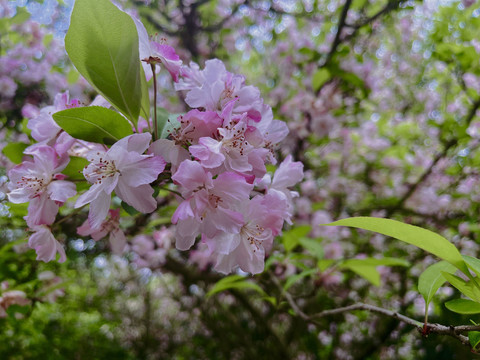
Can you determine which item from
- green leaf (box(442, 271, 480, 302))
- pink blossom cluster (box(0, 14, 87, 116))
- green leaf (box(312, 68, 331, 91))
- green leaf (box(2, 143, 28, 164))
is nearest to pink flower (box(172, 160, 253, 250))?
green leaf (box(442, 271, 480, 302))

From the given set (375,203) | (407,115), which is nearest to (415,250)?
(375,203)

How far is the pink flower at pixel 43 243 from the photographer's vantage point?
0.72m

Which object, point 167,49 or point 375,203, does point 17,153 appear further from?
point 375,203

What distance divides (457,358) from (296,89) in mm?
1914

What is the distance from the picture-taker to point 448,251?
0.51m

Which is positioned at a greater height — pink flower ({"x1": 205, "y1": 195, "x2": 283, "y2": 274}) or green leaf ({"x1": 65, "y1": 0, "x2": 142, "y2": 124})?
green leaf ({"x1": 65, "y1": 0, "x2": 142, "y2": 124})

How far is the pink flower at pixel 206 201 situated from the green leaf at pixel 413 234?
193 mm

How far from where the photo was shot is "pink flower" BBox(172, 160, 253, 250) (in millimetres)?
605

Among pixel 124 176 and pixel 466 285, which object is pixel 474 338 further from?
pixel 124 176

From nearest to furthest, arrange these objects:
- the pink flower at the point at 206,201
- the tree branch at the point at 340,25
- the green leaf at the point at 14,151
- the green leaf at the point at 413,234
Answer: the green leaf at the point at 413,234, the pink flower at the point at 206,201, the green leaf at the point at 14,151, the tree branch at the point at 340,25

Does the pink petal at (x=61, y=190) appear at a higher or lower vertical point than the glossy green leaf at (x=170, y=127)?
lower

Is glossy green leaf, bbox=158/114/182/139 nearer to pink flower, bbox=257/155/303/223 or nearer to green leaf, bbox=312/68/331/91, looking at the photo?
pink flower, bbox=257/155/303/223

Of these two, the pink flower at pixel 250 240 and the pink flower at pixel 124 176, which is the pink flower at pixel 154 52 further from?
the pink flower at pixel 250 240

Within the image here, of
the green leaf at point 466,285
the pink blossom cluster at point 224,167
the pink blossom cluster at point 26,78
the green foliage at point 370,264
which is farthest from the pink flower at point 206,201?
the pink blossom cluster at point 26,78
